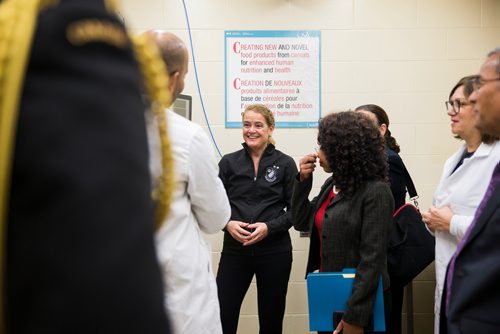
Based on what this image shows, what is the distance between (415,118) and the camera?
159 inches

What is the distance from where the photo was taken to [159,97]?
0.61m

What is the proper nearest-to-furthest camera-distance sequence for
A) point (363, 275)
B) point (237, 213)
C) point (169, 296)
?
point (169, 296)
point (363, 275)
point (237, 213)

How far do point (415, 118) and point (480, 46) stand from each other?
686mm

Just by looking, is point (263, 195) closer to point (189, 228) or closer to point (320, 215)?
point (320, 215)

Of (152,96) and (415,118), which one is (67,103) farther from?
(415,118)

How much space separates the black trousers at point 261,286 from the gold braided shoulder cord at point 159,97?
9.04ft

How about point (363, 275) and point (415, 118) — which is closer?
point (363, 275)

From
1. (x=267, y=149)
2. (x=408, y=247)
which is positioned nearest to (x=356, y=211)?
(x=408, y=247)

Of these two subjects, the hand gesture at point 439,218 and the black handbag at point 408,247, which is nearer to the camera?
the hand gesture at point 439,218

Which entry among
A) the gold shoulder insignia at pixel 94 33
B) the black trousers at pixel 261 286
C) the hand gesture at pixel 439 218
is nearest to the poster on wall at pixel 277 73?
the black trousers at pixel 261 286

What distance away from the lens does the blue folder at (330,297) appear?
7.63 feet

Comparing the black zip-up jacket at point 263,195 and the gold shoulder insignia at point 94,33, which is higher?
the gold shoulder insignia at point 94,33

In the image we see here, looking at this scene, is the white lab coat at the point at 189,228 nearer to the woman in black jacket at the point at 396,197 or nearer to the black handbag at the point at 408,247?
the black handbag at the point at 408,247

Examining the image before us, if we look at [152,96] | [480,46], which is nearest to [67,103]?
[152,96]
